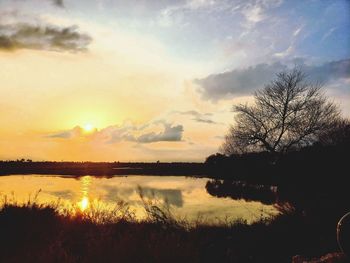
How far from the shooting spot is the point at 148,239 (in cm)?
916

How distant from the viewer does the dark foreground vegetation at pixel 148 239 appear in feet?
24.8

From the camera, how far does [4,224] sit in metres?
11.2

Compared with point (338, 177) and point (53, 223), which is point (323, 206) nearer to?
point (338, 177)

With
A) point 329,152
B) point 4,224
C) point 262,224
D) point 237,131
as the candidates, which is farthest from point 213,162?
point 4,224

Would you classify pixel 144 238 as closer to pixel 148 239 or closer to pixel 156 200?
pixel 148 239

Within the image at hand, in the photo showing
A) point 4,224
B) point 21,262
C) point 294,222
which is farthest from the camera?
point 294,222

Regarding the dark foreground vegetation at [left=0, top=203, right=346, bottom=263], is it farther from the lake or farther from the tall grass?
the lake

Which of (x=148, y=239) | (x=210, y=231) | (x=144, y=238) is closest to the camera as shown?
(x=148, y=239)

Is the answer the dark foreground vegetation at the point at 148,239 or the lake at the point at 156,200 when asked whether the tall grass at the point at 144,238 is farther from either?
the lake at the point at 156,200

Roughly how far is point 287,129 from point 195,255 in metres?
32.6

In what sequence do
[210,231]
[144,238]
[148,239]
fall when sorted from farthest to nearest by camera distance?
[210,231], [144,238], [148,239]

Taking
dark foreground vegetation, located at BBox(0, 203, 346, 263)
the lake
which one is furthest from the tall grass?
the lake

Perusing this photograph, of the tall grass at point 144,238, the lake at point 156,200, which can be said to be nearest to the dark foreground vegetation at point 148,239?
the tall grass at point 144,238

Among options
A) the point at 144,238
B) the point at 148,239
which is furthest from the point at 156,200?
the point at 148,239
